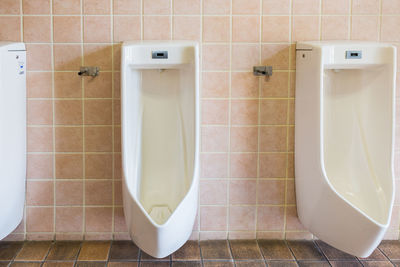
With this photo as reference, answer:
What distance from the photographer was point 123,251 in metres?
2.37

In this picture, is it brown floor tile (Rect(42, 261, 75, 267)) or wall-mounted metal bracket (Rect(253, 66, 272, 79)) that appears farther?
wall-mounted metal bracket (Rect(253, 66, 272, 79))

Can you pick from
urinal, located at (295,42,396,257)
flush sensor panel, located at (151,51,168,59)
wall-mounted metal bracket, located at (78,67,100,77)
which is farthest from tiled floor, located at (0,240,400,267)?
flush sensor panel, located at (151,51,168,59)

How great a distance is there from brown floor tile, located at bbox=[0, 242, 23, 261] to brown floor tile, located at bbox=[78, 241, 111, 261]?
12.6 inches

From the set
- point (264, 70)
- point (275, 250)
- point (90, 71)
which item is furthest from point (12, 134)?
point (275, 250)

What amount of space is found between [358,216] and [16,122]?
158 cm

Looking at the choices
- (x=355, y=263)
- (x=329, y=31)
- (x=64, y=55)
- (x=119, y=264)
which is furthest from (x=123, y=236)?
(x=329, y=31)

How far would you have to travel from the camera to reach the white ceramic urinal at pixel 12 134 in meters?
2.09

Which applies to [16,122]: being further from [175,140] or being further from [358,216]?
[358,216]

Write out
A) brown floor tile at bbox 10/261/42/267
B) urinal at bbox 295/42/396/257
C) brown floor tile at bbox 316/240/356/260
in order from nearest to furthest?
1. urinal at bbox 295/42/396/257
2. brown floor tile at bbox 10/261/42/267
3. brown floor tile at bbox 316/240/356/260

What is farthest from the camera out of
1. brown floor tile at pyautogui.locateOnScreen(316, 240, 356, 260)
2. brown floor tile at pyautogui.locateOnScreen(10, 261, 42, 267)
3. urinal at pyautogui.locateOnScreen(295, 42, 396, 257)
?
brown floor tile at pyautogui.locateOnScreen(316, 240, 356, 260)

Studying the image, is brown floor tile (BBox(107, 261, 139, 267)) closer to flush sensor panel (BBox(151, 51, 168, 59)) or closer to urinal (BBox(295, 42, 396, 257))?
urinal (BBox(295, 42, 396, 257))

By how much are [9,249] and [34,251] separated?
13 centimetres

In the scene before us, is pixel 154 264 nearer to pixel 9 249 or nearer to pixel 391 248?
pixel 9 249

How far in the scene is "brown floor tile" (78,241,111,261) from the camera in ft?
7.55
